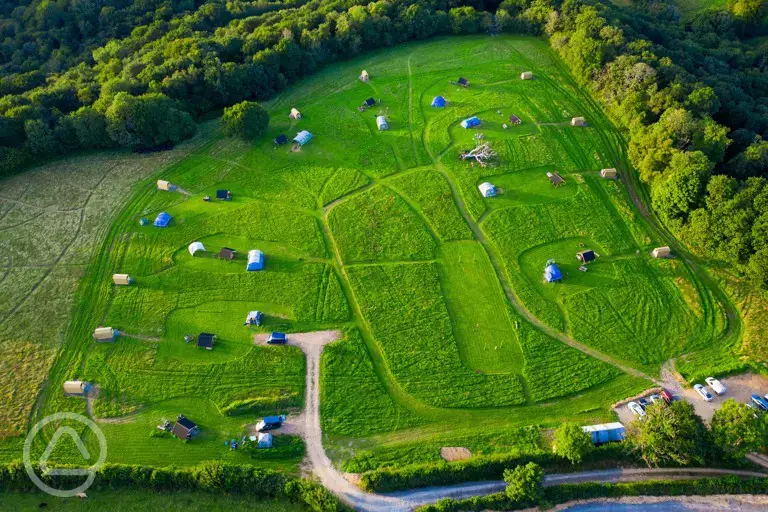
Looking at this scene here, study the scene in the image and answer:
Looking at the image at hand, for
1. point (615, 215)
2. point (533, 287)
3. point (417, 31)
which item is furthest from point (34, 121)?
point (615, 215)

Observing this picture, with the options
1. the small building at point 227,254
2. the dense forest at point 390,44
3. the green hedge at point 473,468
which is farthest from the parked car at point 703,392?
the small building at point 227,254

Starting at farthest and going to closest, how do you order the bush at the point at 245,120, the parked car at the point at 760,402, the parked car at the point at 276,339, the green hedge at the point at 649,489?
the bush at the point at 245,120 < the parked car at the point at 276,339 < the parked car at the point at 760,402 < the green hedge at the point at 649,489

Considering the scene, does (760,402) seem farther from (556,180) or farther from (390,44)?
(390,44)

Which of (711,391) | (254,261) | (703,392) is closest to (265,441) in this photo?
(254,261)

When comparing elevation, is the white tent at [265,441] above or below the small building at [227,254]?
below

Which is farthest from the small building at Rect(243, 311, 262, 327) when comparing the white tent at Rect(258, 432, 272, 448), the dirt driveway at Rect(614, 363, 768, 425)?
the dirt driveway at Rect(614, 363, 768, 425)

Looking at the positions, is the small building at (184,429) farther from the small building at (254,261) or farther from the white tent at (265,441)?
the small building at (254,261)
